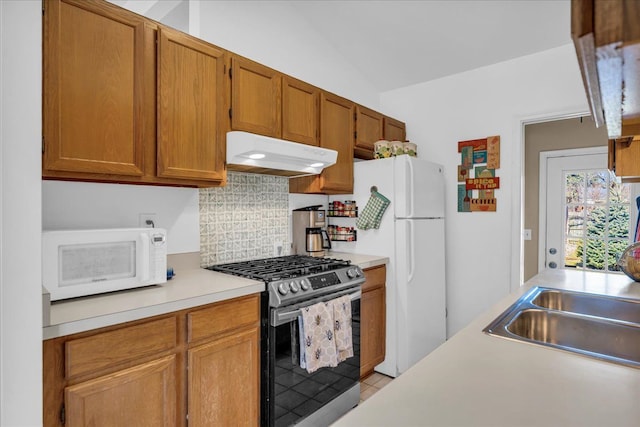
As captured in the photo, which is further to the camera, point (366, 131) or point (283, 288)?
point (366, 131)

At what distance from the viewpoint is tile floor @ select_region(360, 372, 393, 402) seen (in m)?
2.52

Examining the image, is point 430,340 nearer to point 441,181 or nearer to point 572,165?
point 441,181

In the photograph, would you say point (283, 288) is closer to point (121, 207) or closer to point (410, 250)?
point (121, 207)

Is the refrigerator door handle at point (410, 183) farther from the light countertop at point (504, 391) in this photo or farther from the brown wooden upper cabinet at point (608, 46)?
the brown wooden upper cabinet at point (608, 46)

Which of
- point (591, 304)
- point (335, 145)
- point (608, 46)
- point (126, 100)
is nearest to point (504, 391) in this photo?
point (608, 46)

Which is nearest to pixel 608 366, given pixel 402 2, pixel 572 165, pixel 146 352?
pixel 146 352

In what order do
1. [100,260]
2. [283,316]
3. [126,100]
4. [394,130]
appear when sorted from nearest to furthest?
1. [100,260]
2. [126,100]
3. [283,316]
4. [394,130]

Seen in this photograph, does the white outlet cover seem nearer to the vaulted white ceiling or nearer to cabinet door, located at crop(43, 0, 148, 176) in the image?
cabinet door, located at crop(43, 0, 148, 176)

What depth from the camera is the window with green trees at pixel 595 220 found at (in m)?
3.44

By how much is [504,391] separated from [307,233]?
220 cm

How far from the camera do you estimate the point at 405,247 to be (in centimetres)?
269

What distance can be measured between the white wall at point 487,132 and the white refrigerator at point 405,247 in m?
0.36

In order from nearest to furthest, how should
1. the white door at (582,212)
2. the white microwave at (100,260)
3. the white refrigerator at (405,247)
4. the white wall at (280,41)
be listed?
1. the white microwave at (100,260)
2. the white wall at (280,41)
3. the white refrigerator at (405,247)
4. the white door at (582,212)

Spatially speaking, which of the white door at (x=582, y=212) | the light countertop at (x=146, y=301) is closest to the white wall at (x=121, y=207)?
the light countertop at (x=146, y=301)
